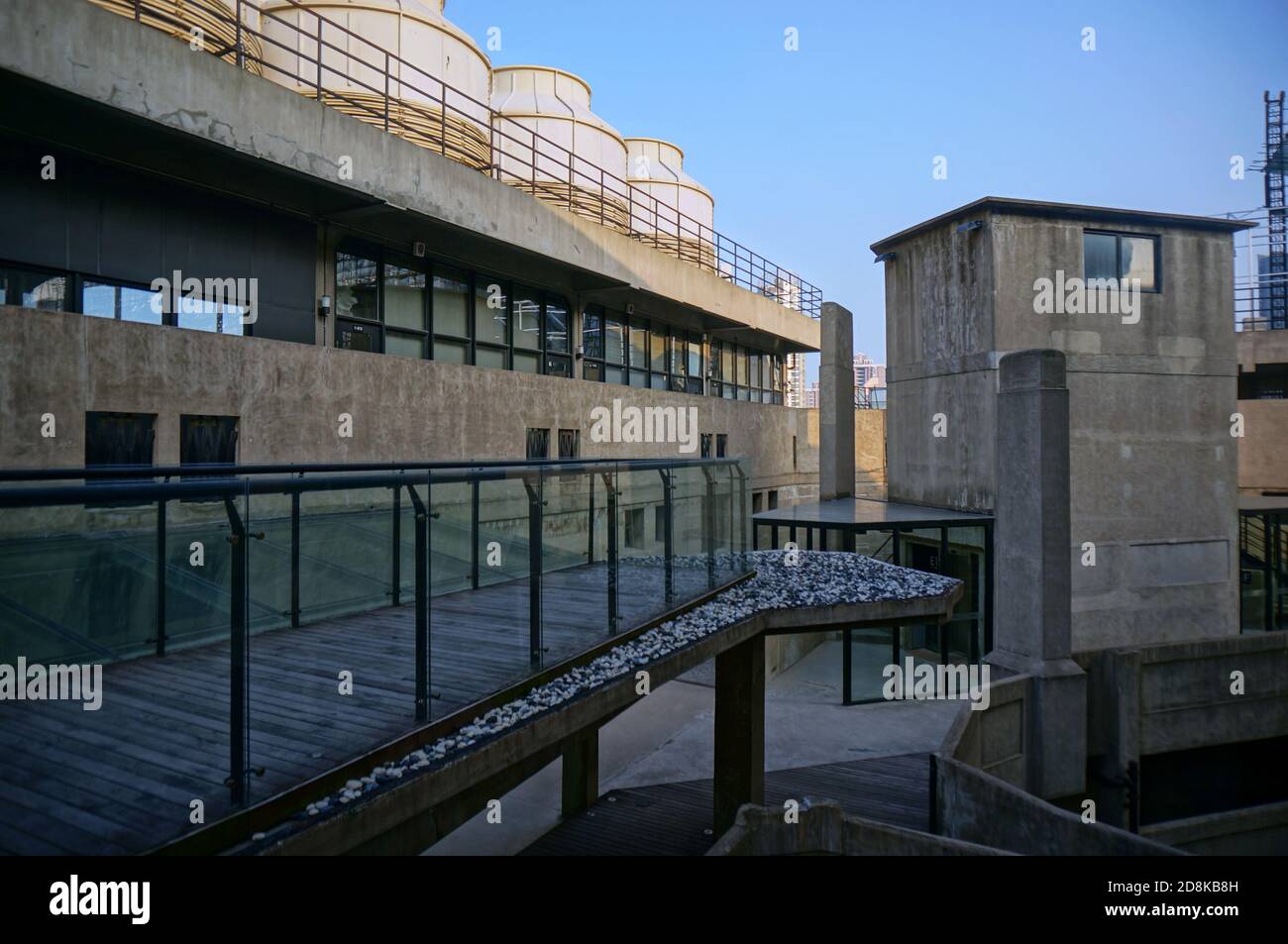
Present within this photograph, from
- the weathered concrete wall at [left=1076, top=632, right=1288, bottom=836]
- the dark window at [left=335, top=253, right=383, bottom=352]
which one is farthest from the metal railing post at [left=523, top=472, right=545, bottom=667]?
the weathered concrete wall at [left=1076, top=632, right=1288, bottom=836]

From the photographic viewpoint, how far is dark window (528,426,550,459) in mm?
16766

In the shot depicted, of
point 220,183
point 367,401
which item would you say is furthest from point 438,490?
point 220,183

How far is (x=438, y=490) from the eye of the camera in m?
5.04

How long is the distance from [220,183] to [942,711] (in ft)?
52.6

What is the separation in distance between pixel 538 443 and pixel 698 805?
327 inches

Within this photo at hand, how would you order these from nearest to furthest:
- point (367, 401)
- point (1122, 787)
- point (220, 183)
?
point (220, 183)
point (367, 401)
point (1122, 787)

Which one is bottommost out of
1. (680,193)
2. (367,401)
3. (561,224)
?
(367,401)

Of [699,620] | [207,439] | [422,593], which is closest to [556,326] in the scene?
[207,439]

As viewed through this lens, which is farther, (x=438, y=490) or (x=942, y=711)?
(x=942, y=711)

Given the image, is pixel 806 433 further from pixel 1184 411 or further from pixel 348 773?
pixel 348 773

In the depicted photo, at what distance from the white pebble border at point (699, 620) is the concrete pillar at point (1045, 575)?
8.01ft

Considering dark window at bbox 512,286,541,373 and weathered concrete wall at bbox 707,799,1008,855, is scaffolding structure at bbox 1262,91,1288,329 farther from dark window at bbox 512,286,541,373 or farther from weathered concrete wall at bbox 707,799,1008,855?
weathered concrete wall at bbox 707,799,1008,855

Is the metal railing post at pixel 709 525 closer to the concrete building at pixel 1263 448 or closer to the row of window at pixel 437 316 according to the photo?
the row of window at pixel 437 316

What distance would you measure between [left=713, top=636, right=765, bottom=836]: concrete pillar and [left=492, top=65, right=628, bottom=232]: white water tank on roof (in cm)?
1562
